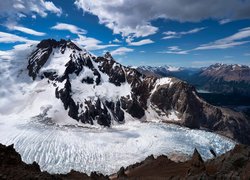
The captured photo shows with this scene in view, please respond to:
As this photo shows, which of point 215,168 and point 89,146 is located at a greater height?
point 215,168

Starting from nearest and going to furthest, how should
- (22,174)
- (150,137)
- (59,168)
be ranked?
(22,174) < (59,168) < (150,137)

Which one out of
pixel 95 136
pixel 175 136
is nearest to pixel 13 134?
pixel 95 136

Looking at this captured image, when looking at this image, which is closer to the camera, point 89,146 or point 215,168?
point 215,168

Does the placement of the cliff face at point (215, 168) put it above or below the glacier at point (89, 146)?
above

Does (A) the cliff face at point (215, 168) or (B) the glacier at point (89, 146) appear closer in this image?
(A) the cliff face at point (215, 168)

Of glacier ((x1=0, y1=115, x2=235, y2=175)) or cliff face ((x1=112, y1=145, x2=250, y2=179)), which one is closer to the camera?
cliff face ((x1=112, y1=145, x2=250, y2=179))

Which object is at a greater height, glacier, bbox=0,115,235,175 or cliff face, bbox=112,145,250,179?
cliff face, bbox=112,145,250,179

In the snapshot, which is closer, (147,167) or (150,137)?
(147,167)

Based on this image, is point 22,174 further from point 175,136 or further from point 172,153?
point 175,136
